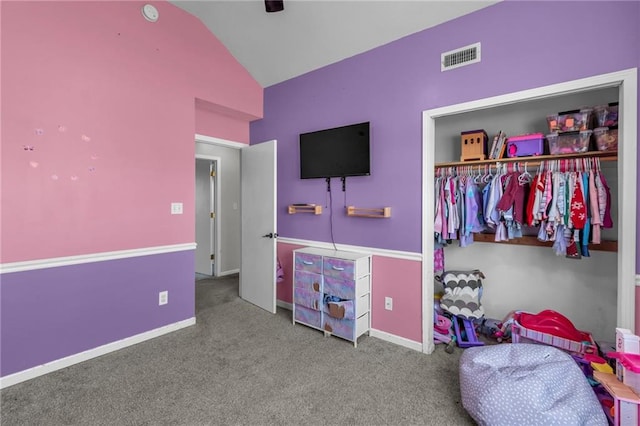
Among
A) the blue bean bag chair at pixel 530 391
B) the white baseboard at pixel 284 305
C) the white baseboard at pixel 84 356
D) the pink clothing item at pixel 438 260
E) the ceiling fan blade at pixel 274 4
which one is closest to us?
the blue bean bag chair at pixel 530 391

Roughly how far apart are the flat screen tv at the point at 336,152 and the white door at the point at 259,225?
0.37 m

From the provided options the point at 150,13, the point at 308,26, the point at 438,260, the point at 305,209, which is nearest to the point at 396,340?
the point at 438,260

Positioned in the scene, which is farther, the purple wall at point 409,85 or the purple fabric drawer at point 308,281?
the purple fabric drawer at point 308,281

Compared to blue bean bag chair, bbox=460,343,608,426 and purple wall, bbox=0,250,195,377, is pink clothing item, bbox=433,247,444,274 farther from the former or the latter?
purple wall, bbox=0,250,195,377

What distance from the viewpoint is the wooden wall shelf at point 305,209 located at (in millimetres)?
3201

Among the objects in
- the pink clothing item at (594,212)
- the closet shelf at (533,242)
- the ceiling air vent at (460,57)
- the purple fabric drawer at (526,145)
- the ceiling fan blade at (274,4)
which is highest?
the ceiling fan blade at (274,4)

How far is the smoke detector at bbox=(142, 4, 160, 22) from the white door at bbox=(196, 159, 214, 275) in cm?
251

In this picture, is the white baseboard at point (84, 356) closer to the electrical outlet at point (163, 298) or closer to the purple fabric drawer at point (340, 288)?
the electrical outlet at point (163, 298)

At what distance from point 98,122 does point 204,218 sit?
2.89 meters

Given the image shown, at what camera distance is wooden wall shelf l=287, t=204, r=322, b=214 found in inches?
126

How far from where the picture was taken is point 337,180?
3.09 m

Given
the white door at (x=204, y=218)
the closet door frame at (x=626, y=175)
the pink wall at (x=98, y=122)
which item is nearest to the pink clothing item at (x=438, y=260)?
the closet door frame at (x=626, y=175)

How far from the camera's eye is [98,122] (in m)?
2.44

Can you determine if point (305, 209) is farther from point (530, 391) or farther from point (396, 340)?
point (530, 391)
